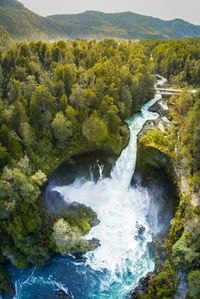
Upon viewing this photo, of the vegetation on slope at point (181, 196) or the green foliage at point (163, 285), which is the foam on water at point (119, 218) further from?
the vegetation on slope at point (181, 196)

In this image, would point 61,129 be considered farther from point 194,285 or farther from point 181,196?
point 194,285

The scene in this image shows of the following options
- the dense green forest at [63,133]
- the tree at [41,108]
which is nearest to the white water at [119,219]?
the dense green forest at [63,133]

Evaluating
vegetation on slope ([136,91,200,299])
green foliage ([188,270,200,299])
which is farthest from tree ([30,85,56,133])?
green foliage ([188,270,200,299])

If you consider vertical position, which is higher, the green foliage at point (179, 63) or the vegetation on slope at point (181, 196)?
the green foliage at point (179, 63)

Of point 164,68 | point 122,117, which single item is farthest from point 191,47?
point 122,117

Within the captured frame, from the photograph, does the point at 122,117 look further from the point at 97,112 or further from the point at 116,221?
the point at 116,221

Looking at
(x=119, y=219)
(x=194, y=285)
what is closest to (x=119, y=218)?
(x=119, y=219)
